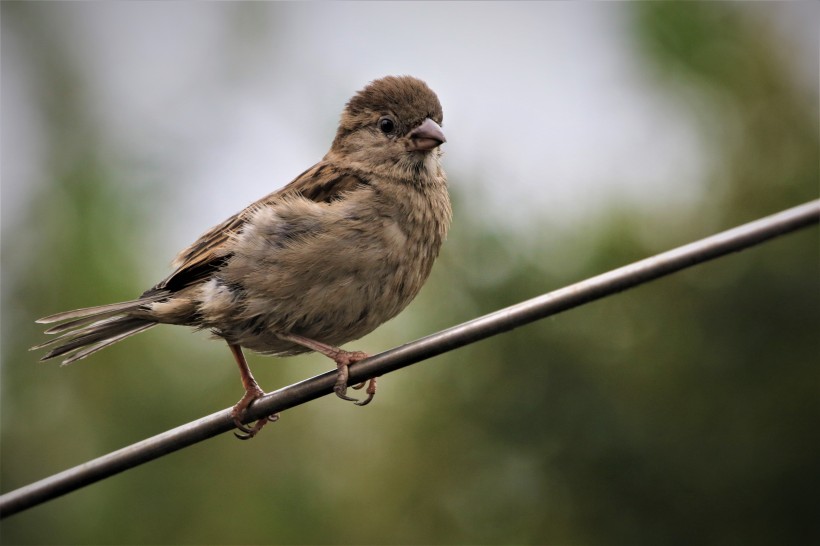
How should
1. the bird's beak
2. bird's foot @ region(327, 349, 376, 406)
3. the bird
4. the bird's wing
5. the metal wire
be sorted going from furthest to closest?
the bird's beak < the bird's wing < the bird < bird's foot @ region(327, 349, 376, 406) < the metal wire

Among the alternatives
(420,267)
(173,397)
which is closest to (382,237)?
(420,267)

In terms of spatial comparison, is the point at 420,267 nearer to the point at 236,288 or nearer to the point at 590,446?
the point at 236,288

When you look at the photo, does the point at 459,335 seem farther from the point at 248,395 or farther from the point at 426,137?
the point at 426,137

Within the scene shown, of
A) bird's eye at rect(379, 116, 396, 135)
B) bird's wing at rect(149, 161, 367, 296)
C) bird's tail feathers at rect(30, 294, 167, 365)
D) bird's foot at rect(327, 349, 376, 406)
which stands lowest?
bird's foot at rect(327, 349, 376, 406)

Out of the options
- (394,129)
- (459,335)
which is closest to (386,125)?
(394,129)

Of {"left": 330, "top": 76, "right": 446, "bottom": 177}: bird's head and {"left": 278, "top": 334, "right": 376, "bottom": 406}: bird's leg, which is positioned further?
{"left": 330, "top": 76, "right": 446, "bottom": 177}: bird's head

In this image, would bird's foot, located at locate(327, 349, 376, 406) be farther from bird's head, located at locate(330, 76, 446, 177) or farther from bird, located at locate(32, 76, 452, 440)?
bird's head, located at locate(330, 76, 446, 177)

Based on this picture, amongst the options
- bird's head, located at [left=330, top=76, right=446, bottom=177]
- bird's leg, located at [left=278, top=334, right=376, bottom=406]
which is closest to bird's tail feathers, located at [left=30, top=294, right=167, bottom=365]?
bird's leg, located at [left=278, top=334, right=376, bottom=406]
